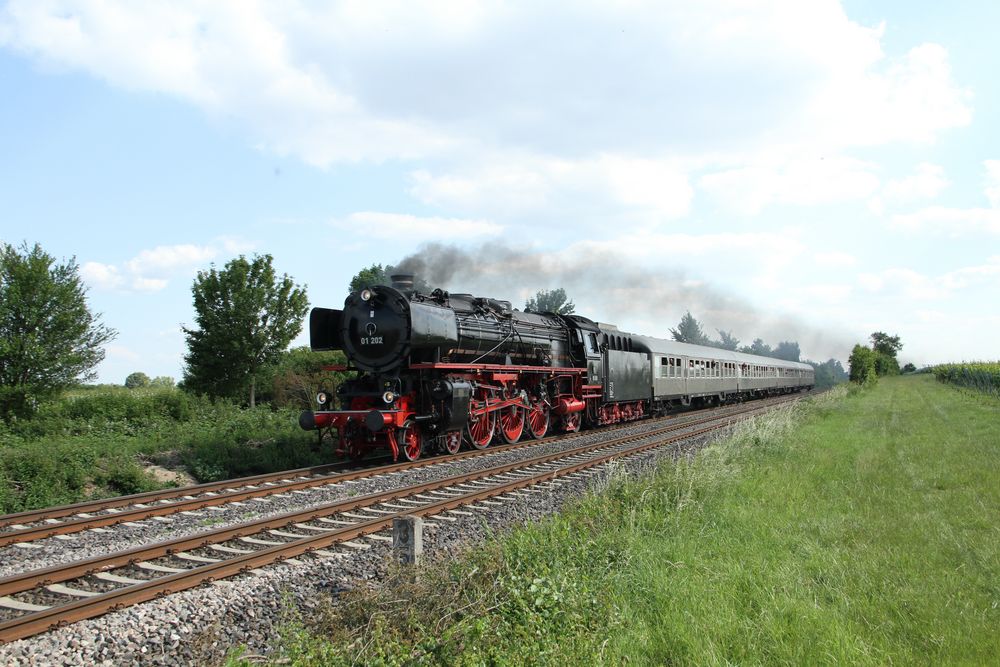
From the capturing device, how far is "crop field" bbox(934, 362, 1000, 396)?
36.2 metres

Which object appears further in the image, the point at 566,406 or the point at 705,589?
the point at 566,406

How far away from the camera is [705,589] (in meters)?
5.09

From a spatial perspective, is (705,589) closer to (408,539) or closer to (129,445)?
(408,539)

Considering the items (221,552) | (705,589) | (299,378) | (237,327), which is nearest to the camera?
(705,589)

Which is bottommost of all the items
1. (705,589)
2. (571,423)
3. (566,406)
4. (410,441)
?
(705,589)

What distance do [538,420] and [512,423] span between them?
134 cm

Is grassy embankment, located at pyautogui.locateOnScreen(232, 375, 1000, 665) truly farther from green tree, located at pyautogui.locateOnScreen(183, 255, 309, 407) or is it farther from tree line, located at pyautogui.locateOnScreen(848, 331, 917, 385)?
tree line, located at pyautogui.locateOnScreen(848, 331, 917, 385)

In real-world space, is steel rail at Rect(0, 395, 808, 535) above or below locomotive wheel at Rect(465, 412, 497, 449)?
below

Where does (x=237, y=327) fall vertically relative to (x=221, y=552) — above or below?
above

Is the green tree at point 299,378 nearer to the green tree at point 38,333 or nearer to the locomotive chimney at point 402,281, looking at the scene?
the green tree at point 38,333

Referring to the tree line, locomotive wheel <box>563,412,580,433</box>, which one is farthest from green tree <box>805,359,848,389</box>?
locomotive wheel <box>563,412,580,433</box>

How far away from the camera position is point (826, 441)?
48.8ft

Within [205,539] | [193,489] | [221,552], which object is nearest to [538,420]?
[193,489]

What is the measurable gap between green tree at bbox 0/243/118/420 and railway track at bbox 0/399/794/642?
14.3 metres
